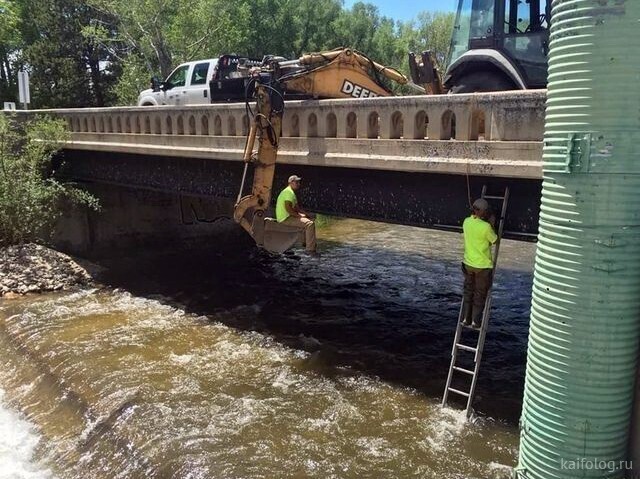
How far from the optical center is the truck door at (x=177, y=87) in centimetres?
1545

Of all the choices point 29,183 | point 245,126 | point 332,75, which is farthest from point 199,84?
point 332,75

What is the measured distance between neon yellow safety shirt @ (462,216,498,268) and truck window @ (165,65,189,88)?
36.6 feet

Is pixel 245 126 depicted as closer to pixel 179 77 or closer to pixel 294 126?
pixel 294 126

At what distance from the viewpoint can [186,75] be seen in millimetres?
15500

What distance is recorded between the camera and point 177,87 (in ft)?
51.4

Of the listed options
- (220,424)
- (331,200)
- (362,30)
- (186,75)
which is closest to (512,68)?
(331,200)

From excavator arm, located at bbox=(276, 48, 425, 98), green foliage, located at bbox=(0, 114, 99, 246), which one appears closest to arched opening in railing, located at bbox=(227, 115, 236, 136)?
excavator arm, located at bbox=(276, 48, 425, 98)

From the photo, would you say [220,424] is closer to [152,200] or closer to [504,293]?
[504,293]

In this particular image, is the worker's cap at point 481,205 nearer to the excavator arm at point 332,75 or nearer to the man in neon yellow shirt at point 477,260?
the man in neon yellow shirt at point 477,260

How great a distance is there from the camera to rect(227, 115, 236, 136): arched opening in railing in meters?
10.4

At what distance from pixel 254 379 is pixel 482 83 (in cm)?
574

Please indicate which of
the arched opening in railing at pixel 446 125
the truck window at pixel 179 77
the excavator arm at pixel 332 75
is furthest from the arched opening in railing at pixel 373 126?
the truck window at pixel 179 77

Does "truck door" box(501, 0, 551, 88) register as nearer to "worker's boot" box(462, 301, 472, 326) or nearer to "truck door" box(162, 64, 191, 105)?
"worker's boot" box(462, 301, 472, 326)

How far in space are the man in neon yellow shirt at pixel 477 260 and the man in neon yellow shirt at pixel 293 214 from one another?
2.38 m
